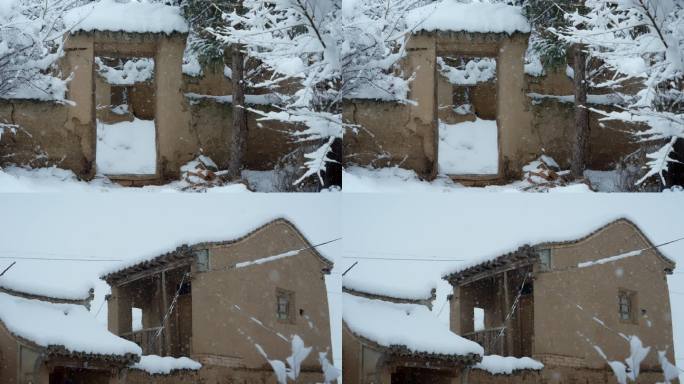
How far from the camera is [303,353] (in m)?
4.61

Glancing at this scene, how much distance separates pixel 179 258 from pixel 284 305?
19.7 inches

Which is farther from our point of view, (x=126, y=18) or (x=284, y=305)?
(x=284, y=305)

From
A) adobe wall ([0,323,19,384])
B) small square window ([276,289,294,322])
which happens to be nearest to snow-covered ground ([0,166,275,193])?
small square window ([276,289,294,322])

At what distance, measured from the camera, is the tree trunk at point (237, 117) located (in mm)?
4324

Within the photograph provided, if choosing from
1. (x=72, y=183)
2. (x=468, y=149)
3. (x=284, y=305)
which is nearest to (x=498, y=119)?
(x=468, y=149)

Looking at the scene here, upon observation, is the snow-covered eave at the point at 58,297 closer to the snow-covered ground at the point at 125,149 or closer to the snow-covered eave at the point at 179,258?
the snow-covered eave at the point at 179,258

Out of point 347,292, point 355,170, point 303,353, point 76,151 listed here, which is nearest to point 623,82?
point 355,170

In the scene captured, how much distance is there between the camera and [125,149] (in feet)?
14.1

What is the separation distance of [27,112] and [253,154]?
0.92 m

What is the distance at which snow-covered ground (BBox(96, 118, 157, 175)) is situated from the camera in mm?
4277

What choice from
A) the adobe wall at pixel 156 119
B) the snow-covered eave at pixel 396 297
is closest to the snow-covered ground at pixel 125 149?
the adobe wall at pixel 156 119

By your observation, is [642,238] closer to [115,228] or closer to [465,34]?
[465,34]

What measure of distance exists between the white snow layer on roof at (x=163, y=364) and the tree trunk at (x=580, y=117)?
1.80m

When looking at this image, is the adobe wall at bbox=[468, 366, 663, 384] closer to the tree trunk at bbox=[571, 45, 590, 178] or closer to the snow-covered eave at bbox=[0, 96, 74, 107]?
the tree trunk at bbox=[571, 45, 590, 178]
